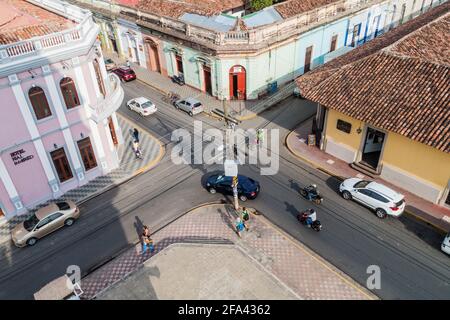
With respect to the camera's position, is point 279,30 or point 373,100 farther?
point 279,30

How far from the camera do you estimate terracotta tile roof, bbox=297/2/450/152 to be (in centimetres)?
2372

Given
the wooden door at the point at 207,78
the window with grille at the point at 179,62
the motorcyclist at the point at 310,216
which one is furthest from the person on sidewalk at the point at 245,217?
the window with grille at the point at 179,62

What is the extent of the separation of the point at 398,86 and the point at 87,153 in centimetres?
2417

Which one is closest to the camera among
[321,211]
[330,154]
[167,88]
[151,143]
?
[321,211]

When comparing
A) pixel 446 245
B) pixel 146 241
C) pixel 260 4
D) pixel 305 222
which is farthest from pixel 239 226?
pixel 260 4

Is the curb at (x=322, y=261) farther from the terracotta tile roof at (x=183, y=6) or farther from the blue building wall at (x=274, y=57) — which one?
the terracotta tile roof at (x=183, y=6)

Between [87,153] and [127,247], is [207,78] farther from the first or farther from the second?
[127,247]

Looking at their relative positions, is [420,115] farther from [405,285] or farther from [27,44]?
[27,44]

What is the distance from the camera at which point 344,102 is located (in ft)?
89.6

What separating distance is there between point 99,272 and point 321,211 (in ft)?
50.1

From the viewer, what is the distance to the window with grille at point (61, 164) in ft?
88.2

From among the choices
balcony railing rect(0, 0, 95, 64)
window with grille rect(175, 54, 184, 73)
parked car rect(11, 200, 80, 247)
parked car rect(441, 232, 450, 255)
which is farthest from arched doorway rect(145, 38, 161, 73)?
parked car rect(441, 232, 450, 255)
